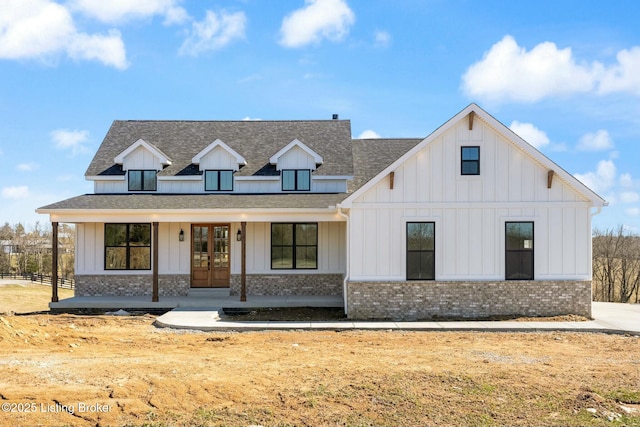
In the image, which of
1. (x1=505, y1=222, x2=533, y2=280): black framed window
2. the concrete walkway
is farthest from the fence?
(x1=505, y1=222, x2=533, y2=280): black framed window

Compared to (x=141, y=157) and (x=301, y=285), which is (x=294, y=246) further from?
(x=141, y=157)

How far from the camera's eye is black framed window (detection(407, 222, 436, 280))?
14.8 meters

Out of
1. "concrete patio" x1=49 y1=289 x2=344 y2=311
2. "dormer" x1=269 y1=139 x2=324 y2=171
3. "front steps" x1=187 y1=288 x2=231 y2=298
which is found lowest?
"concrete patio" x1=49 y1=289 x2=344 y2=311

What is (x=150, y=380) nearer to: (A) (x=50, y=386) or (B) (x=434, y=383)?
(A) (x=50, y=386)

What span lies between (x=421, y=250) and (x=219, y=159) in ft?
30.3

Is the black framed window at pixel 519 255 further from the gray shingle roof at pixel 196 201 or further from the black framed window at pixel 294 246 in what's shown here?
the black framed window at pixel 294 246

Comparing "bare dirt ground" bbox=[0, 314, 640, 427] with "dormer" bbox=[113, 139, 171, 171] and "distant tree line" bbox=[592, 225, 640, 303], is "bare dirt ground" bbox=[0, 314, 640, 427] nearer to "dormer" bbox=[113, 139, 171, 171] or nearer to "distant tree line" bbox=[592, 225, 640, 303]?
"dormer" bbox=[113, 139, 171, 171]

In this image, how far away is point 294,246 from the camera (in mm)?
18625

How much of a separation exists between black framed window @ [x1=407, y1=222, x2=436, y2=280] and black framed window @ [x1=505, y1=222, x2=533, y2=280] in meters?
2.16

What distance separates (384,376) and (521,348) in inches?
166

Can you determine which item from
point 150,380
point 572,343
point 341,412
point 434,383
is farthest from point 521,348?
point 150,380

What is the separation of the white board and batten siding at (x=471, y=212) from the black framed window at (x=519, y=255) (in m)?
0.16

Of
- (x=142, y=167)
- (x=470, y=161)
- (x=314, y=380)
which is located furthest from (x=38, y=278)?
(x=314, y=380)

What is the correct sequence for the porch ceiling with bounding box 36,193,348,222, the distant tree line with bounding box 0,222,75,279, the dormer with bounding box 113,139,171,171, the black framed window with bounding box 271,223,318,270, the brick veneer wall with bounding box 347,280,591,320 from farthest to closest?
the distant tree line with bounding box 0,222,75,279, the dormer with bounding box 113,139,171,171, the black framed window with bounding box 271,223,318,270, the porch ceiling with bounding box 36,193,348,222, the brick veneer wall with bounding box 347,280,591,320
